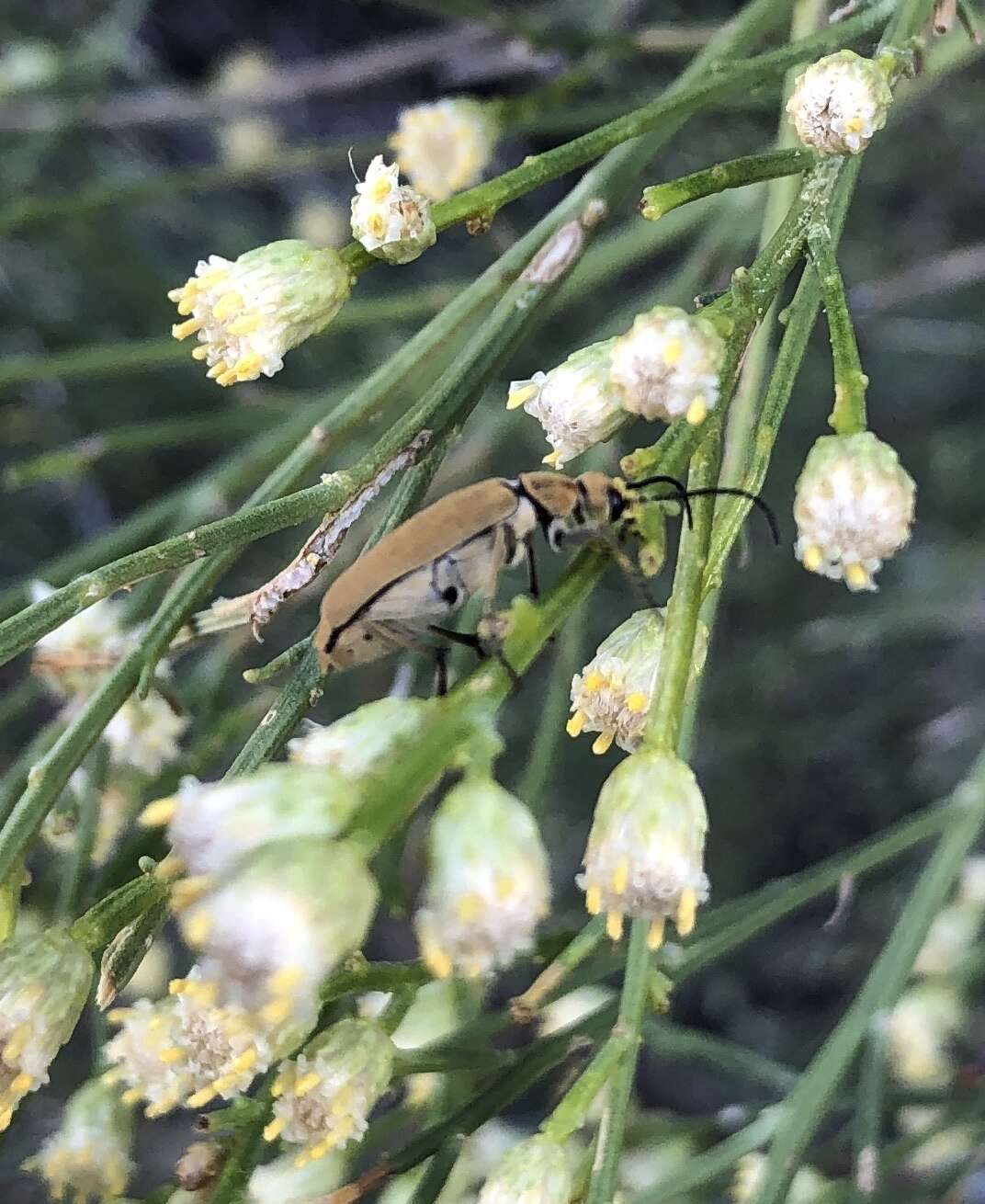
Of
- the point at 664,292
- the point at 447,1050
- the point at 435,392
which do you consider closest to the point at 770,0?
the point at 435,392

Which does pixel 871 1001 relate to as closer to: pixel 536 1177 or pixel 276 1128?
pixel 536 1177

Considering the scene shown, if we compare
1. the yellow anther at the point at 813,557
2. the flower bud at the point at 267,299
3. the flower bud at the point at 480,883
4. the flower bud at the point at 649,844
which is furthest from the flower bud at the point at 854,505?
the flower bud at the point at 267,299

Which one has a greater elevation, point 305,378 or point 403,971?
point 305,378

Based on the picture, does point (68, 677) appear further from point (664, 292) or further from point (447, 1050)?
point (664, 292)

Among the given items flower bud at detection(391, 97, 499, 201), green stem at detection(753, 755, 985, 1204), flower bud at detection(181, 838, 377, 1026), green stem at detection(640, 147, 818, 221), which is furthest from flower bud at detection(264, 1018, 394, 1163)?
flower bud at detection(391, 97, 499, 201)

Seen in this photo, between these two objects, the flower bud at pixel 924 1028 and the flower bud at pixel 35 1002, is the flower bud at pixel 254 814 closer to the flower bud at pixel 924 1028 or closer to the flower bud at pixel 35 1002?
the flower bud at pixel 35 1002
